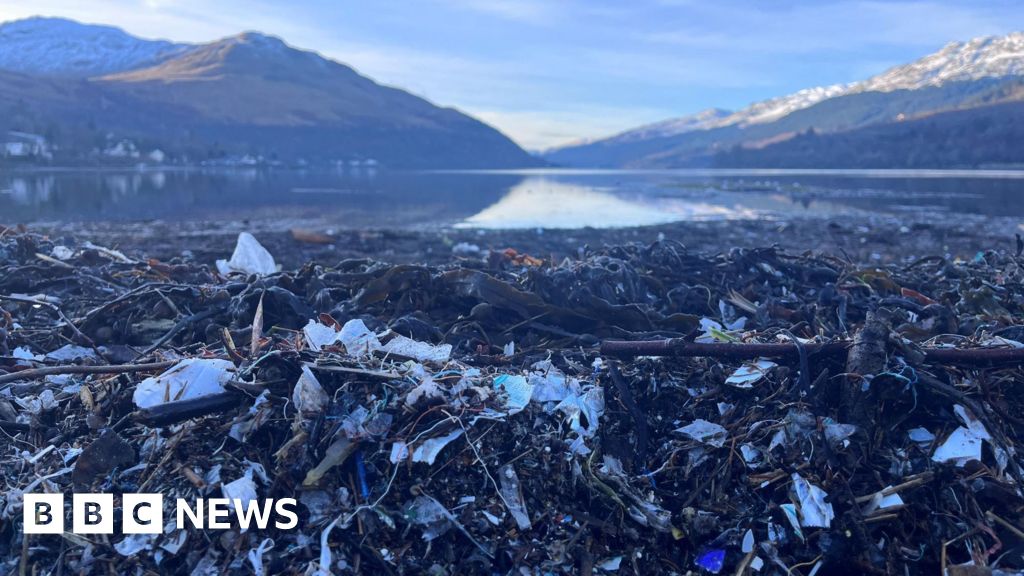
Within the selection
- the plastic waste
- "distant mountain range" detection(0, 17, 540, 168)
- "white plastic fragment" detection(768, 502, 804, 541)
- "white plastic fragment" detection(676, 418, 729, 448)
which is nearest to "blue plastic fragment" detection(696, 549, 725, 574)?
the plastic waste

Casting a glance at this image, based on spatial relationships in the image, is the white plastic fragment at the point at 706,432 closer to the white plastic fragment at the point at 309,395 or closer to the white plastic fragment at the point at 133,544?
the white plastic fragment at the point at 309,395

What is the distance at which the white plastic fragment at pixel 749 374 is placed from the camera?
3035mm

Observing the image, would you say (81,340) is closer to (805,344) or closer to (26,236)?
(26,236)

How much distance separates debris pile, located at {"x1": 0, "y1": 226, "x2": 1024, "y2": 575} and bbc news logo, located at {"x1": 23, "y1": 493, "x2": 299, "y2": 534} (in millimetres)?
38

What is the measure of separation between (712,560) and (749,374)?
0.96 metres

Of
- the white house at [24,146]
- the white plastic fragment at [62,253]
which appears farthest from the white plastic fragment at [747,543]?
the white house at [24,146]

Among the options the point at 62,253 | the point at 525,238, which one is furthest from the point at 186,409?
the point at 525,238

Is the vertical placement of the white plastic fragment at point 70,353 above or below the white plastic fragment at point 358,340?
below

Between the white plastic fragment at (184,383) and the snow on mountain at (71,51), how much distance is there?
198 m

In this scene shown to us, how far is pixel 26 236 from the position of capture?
572 centimetres

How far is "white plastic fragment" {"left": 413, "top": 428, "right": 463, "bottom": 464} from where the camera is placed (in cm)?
251

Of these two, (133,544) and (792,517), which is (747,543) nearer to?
(792,517)

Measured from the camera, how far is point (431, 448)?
8.30 feet

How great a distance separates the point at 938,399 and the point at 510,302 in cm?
242
